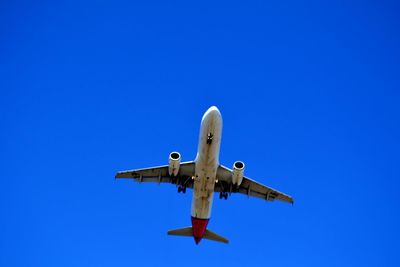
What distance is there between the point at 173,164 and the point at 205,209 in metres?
4.90

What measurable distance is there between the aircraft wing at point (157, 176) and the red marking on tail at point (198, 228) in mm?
3103

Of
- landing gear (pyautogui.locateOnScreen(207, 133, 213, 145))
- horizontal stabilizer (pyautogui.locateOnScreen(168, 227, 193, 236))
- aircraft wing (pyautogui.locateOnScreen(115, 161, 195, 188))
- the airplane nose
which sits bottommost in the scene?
horizontal stabilizer (pyautogui.locateOnScreen(168, 227, 193, 236))

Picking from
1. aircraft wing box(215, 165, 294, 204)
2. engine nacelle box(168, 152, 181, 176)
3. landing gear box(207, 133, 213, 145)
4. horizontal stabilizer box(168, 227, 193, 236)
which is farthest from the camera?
horizontal stabilizer box(168, 227, 193, 236)

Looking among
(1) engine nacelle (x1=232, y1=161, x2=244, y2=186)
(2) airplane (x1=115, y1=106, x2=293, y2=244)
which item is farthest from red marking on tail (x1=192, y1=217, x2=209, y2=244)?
(1) engine nacelle (x1=232, y1=161, x2=244, y2=186)

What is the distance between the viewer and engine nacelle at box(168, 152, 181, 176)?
3950 cm

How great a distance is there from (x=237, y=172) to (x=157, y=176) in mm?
7503

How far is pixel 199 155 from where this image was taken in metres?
38.2

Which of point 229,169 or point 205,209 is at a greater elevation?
point 229,169

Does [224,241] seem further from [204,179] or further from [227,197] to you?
[204,179]

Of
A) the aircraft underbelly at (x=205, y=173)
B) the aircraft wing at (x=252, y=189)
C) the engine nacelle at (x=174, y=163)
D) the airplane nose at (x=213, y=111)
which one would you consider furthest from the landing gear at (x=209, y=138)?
the aircraft wing at (x=252, y=189)

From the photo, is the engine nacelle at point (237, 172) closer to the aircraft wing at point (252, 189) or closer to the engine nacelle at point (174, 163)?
the aircraft wing at point (252, 189)

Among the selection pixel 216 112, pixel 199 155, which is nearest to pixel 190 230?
pixel 199 155

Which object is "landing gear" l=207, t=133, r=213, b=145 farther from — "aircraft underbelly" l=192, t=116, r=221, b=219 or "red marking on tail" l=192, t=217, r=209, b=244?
"red marking on tail" l=192, t=217, r=209, b=244

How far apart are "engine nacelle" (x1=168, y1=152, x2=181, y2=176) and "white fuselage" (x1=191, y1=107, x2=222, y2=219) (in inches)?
61.6
